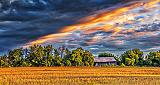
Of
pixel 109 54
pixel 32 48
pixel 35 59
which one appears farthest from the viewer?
pixel 109 54

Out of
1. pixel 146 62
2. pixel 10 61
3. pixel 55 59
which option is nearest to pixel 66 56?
pixel 55 59

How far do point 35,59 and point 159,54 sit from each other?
44.1 metres

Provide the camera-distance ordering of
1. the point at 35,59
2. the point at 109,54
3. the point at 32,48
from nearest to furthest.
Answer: the point at 35,59 → the point at 32,48 → the point at 109,54

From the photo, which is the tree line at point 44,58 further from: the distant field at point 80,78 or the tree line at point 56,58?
the distant field at point 80,78

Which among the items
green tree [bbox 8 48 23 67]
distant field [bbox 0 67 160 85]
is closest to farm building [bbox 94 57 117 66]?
green tree [bbox 8 48 23 67]

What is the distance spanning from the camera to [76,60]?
12862cm

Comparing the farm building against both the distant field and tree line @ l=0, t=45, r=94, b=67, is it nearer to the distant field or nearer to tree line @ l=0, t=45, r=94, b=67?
tree line @ l=0, t=45, r=94, b=67

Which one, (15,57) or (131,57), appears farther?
(131,57)

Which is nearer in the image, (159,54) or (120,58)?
(159,54)

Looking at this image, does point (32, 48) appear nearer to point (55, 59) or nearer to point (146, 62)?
point (55, 59)

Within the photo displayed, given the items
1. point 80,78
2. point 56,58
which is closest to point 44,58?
point 56,58

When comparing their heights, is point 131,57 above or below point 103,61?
above

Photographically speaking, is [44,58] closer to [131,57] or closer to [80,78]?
[131,57]

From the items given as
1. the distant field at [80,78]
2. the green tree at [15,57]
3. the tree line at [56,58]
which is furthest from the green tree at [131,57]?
the distant field at [80,78]
